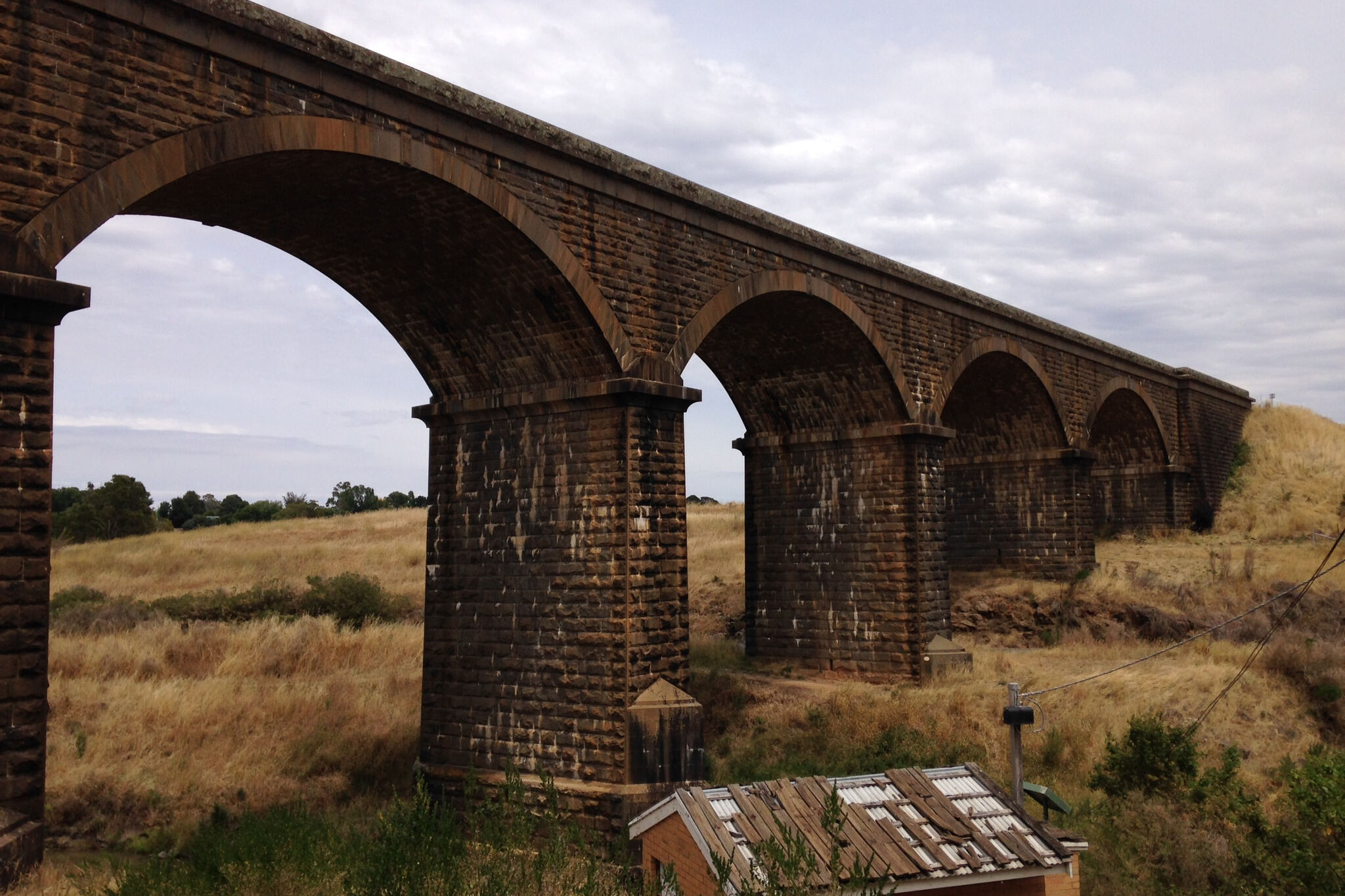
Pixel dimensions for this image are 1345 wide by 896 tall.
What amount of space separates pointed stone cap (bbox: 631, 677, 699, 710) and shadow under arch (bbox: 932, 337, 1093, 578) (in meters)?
12.1

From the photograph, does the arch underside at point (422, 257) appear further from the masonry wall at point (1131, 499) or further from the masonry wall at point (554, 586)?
the masonry wall at point (1131, 499)

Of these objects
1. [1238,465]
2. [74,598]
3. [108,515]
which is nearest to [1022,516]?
[1238,465]

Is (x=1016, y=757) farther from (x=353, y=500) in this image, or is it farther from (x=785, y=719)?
Result: (x=353, y=500)

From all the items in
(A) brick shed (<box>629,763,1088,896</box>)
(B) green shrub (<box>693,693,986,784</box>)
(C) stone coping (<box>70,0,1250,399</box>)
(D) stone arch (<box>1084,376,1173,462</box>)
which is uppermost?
(C) stone coping (<box>70,0,1250,399</box>)

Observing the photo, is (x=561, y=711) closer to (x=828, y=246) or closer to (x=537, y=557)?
(x=537, y=557)

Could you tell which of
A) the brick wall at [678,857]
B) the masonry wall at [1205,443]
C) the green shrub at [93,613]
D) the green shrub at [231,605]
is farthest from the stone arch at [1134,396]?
the green shrub at [93,613]

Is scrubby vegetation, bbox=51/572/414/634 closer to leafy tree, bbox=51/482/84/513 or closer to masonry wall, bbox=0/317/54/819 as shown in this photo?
masonry wall, bbox=0/317/54/819

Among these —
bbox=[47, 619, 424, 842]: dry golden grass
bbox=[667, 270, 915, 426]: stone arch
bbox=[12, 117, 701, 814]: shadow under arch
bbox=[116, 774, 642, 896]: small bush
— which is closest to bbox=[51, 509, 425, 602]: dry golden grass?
bbox=[47, 619, 424, 842]: dry golden grass

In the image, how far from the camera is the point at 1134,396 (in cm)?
2775

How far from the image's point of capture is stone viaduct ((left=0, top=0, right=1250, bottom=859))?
309 inches

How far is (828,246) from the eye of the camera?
52.3ft

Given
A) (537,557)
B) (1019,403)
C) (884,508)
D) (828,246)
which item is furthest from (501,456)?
(1019,403)

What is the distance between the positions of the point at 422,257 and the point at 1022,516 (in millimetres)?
16754

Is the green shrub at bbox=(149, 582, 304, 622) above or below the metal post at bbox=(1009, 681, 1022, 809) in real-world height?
above
